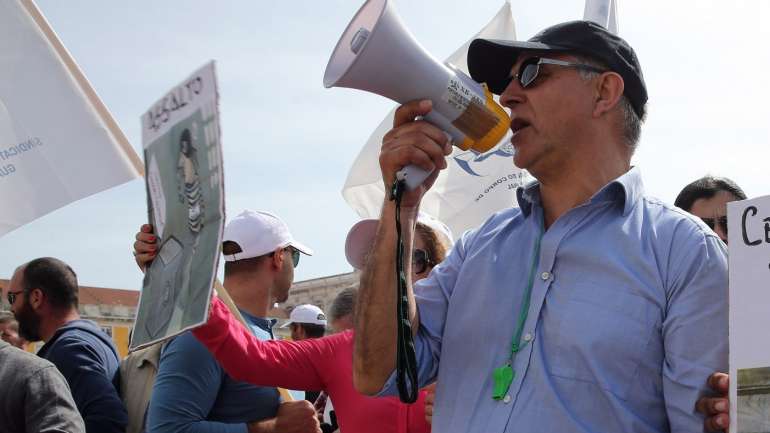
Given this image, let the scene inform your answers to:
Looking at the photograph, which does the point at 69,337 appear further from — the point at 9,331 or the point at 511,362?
the point at 9,331

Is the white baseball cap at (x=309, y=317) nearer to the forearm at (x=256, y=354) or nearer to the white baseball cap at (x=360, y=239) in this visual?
the white baseball cap at (x=360, y=239)

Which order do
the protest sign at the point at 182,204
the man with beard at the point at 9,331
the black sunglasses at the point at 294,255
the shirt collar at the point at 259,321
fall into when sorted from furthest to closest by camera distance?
the man with beard at the point at 9,331 < the black sunglasses at the point at 294,255 < the shirt collar at the point at 259,321 < the protest sign at the point at 182,204

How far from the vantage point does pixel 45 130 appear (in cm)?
488

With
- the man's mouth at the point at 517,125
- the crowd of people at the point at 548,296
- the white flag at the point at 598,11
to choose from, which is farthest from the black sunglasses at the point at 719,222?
the man's mouth at the point at 517,125

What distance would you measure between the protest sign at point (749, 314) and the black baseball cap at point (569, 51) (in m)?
0.66

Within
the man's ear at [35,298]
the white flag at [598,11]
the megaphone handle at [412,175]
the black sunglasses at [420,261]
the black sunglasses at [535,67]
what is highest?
the white flag at [598,11]

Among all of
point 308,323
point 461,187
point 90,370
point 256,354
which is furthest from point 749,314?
point 308,323

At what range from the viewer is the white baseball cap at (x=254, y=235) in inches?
183

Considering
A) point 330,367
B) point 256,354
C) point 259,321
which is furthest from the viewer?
point 259,321

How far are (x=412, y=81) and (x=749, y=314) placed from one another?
992 mm

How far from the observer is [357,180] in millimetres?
8141

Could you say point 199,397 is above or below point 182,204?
below

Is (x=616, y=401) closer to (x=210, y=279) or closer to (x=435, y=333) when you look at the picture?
(x=435, y=333)

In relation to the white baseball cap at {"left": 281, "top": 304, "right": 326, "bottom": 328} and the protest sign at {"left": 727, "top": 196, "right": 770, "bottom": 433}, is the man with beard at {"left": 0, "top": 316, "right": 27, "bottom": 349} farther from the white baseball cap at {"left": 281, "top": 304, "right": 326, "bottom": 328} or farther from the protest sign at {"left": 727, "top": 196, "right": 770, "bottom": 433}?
the protest sign at {"left": 727, "top": 196, "right": 770, "bottom": 433}
